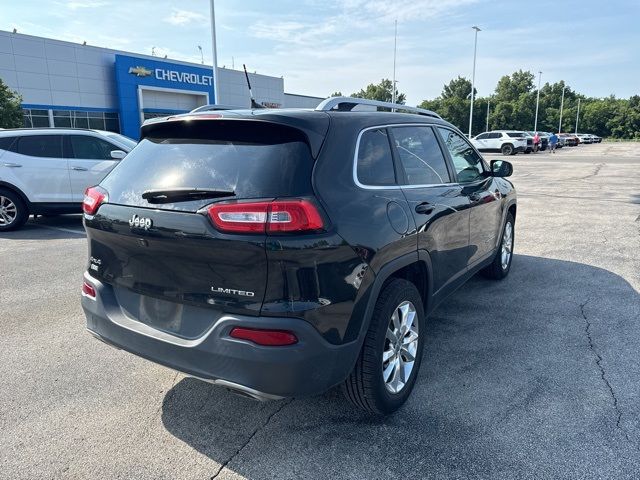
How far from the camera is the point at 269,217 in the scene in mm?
2271

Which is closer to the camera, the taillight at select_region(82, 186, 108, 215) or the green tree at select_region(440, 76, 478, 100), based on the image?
the taillight at select_region(82, 186, 108, 215)

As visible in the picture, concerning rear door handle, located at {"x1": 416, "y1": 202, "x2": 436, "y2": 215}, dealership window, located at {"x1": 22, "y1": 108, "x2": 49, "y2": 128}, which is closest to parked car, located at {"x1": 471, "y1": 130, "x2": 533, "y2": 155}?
dealership window, located at {"x1": 22, "y1": 108, "x2": 49, "y2": 128}

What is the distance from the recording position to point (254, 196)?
Result: 2.32 m

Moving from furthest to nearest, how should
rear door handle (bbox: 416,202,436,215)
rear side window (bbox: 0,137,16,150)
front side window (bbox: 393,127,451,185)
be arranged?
rear side window (bbox: 0,137,16,150), front side window (bbox: 393,127,451,185), rear door handle (bbox: 416,202,436,215)

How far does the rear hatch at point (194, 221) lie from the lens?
2334 mm

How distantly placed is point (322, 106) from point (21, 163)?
7647 millimetres

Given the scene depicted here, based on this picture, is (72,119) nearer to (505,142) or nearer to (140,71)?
(140,71)

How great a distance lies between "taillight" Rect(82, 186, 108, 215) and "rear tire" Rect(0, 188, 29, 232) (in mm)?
6666

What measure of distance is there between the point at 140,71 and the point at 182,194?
119 feet

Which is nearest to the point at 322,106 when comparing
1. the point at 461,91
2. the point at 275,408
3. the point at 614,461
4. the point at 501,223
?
the point at 275,408

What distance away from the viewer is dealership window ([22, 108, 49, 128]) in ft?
98.8

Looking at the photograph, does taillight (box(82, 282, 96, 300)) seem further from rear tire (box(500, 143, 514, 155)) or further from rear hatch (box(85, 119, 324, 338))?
rear tire (box(500, 143, 514, 155))

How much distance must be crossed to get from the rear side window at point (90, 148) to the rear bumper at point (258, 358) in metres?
7.52

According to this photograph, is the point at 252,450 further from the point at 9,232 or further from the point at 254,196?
the point at 9,232
